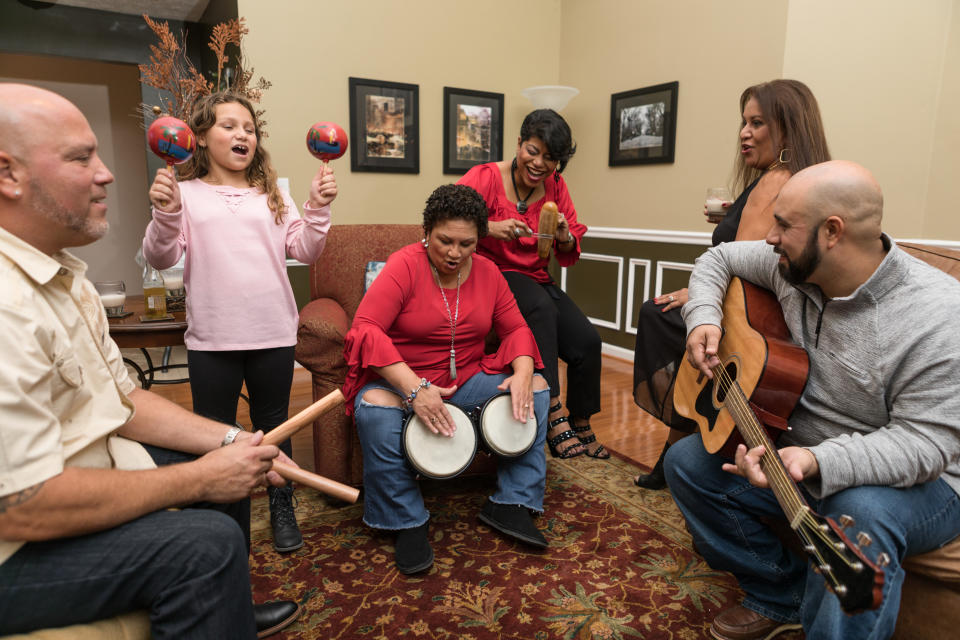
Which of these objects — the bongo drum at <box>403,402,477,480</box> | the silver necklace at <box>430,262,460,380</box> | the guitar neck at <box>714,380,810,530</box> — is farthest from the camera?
the silver necklace at <box>430,262,460,380</box>

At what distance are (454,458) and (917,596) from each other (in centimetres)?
133

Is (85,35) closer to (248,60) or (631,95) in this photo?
(248,60)

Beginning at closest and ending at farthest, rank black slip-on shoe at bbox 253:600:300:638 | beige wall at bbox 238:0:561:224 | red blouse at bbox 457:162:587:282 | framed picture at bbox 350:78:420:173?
black slip-on shoe at bbox 253:600:300:638 → red blouse at bbox 457:162:587:282 → beige wall at bbox 238:0:561:224 → framed picture at bbox 350:78:420:173

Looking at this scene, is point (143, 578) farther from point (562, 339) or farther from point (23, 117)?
point (562, 339)

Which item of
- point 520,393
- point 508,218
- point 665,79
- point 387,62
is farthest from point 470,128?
point 520,393

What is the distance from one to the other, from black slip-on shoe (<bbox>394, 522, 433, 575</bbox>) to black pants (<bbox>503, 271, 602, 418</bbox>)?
2.93ft

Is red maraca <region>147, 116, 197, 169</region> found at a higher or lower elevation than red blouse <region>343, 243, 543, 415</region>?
higher

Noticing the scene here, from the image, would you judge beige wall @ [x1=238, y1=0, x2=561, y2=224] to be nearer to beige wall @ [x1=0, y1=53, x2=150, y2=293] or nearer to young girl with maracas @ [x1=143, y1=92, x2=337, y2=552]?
young girl with maracas @ [x1=143, y1=92, x2=337, y2=552]

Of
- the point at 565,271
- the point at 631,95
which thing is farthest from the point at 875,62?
the point at 565,271

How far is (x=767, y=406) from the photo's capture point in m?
1.52

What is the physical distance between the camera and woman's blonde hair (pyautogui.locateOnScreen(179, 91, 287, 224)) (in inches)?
77.4

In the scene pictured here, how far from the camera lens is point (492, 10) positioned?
16.0 feet

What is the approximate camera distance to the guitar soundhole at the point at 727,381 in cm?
170

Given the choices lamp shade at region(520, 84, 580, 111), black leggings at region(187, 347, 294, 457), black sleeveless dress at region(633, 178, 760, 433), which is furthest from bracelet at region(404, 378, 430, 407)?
lamp shade at region(520, 84, 580, 111)
